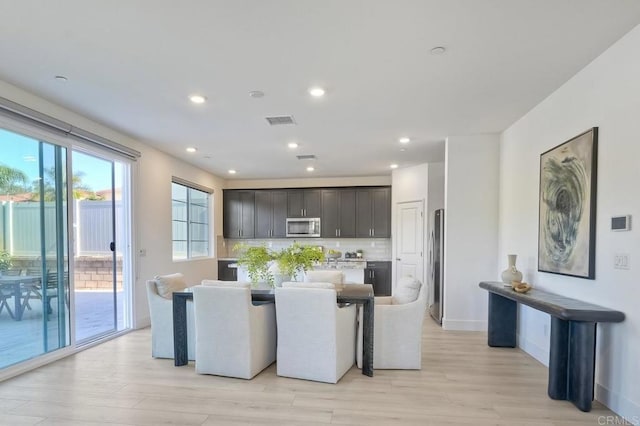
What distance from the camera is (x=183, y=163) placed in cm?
628

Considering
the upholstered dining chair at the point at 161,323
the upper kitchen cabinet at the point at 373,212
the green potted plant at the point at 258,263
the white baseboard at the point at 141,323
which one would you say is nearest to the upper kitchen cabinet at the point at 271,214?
the upper kitchen cabinet at the point at 373,212

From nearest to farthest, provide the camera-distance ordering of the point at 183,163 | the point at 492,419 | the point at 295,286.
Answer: the point at 492,419 < the point at 295,286 < the point at 183,163

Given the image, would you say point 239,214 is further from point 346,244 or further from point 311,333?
point 311,333

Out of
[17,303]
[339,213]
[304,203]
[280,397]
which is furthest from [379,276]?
[17,303]

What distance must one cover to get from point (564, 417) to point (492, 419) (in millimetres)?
508

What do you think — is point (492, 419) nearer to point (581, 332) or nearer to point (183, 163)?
point (581, 332)

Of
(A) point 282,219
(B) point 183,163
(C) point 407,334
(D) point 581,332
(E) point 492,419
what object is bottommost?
(E) point 492,419

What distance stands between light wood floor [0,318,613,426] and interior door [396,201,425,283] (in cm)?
304

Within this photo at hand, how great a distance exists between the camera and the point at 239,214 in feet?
26.3

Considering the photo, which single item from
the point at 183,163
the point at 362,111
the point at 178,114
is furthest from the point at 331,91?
the point at 183,163

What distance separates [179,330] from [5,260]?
5.33 feet

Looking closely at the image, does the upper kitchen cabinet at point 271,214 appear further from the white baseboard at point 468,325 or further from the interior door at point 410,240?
the white baseboard at point 468,325

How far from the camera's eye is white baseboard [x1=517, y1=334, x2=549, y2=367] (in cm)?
356

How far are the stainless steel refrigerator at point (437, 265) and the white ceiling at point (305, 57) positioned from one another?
1422 mm
